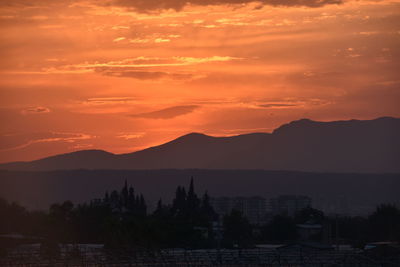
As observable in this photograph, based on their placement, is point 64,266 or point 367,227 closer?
point 64,266

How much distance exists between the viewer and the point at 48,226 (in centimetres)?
7025

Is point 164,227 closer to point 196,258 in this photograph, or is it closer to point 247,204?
point 196,258

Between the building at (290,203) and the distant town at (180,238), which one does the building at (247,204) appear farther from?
the distant town at (180,238)

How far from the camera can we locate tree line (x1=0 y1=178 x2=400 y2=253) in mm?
65500

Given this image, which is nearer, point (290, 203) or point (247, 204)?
point (290, 203)

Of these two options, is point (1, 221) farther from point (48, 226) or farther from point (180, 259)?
point (180, 259)

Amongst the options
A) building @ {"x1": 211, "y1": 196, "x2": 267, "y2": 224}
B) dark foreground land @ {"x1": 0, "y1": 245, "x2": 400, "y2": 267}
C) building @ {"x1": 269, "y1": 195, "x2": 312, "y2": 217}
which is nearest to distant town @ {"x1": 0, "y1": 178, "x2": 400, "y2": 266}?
dark foreground land @ {"x1": 0, "y1": 245, "x2": 400, "y2": 267}

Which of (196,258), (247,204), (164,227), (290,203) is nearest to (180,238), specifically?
(164,227)

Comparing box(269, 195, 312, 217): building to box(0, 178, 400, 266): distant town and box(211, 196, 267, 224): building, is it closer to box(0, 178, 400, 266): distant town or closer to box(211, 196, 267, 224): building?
box(211, 196, 267, 224): building

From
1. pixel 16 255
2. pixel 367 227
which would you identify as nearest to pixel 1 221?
pixel 367 227

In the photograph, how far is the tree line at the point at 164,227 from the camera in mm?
65500

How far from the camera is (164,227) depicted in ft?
230

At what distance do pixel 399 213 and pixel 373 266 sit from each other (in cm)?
4259

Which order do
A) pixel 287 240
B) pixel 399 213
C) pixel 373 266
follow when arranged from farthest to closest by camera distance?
pixel 399 213 → pixel 287 240 → pixel 373 266
